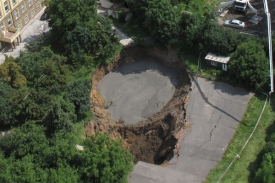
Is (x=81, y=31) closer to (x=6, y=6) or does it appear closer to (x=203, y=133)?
(x=6, y=6)

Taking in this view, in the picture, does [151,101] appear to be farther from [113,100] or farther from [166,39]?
[166,39]

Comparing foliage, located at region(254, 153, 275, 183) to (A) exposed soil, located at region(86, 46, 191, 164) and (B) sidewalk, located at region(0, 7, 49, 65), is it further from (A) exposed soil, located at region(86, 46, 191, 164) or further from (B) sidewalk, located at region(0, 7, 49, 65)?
(B) sidewalk, located at region(0, 7, 49, 65)

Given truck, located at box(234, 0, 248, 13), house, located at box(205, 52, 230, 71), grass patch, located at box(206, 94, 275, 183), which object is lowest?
grass patch, located at box(206, 94, 275, 183)

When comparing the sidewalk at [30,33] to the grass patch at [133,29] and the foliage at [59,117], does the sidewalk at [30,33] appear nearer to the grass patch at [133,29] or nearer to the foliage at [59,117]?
the grass patch at [133,29]

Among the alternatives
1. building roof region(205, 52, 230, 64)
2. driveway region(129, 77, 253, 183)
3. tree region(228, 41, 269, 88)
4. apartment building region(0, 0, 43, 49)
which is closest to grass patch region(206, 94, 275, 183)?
driveway region(129, 77, 253, 183)

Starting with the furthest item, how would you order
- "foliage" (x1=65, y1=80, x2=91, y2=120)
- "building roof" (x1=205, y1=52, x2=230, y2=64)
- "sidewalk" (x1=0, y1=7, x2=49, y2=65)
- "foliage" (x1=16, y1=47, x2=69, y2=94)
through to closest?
"sidewalk" (x1=0, y1=7, x2=49, y2=65) < "building roof" (x1=205, y1=52, x2=230, y2=64) < "foliage" (x1=16, y1=47, x2=69, y2=94) < "foliage" (x1=65, y1=80, x2=91, y2=120)
